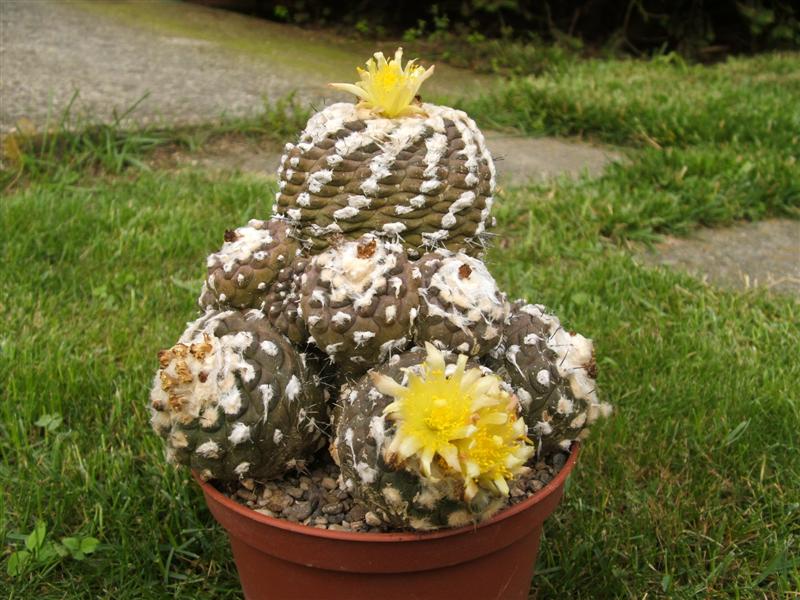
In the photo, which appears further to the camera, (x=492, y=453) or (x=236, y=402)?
(x=236, y=402)

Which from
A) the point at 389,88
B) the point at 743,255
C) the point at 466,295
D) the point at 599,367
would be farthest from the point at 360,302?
the point at 743,255

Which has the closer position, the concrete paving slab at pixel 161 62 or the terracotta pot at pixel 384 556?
the terracotta pot at pixel 384 556

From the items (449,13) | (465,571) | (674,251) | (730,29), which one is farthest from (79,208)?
(730,29)

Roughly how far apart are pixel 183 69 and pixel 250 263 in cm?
340

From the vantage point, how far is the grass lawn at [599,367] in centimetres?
162

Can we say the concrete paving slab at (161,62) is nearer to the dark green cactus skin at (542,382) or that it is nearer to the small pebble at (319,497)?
the small pebble at (319,497)

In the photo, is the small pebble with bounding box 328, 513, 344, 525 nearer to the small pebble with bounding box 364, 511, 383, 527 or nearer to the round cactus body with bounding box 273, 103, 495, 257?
the small pebble with bounding box 364, 511, 383, 527

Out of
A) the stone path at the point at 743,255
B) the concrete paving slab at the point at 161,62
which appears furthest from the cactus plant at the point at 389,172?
the concrete paving slab at the point at 161,62

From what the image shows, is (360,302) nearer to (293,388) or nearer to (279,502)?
(293,388)

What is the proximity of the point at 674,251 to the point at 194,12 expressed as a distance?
393cm

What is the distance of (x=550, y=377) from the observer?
130 centimetres

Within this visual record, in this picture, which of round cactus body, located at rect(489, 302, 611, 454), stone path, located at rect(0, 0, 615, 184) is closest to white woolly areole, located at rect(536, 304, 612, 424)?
round cactus body, located at rect(489, 302, 611, 454)

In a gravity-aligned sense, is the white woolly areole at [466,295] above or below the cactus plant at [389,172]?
below

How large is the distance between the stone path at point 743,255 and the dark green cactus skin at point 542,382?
4.87ft
